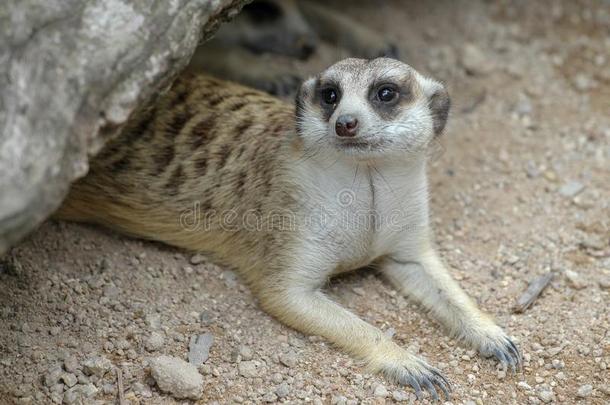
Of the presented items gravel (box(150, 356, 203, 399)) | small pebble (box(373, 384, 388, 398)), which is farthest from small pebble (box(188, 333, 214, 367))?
small pebble (box(373, 384, 388, 398))

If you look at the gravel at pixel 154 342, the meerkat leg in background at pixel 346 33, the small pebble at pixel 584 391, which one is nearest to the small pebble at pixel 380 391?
the small pebble at pixel 584 391

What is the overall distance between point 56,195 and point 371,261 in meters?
1.57

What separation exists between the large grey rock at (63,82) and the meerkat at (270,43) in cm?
202

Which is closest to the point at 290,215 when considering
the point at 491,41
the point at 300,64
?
the point at 300,64

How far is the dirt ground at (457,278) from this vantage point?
8.78 ft

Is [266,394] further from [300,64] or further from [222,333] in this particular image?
[300,64]

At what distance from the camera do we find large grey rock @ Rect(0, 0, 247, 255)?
1.89 meters

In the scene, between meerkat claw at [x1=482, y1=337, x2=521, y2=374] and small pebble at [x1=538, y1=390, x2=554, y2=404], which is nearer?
small pebble at [x1=538, y1=390, x2=554, y2=404]

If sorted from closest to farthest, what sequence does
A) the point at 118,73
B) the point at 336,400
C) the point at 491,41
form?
the point at 118,73 < the point at 336,400 < the point at 491,41

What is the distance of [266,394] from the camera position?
2.63 meters

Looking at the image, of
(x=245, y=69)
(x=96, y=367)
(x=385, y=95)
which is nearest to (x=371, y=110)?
(x=385, y=95)

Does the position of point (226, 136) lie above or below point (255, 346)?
above

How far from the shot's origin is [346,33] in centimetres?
474

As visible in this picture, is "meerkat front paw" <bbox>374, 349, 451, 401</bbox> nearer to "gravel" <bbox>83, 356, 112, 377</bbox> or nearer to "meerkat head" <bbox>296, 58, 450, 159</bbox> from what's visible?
"meerkat head" <bbox>296, 58, 450, 159</bbox>
